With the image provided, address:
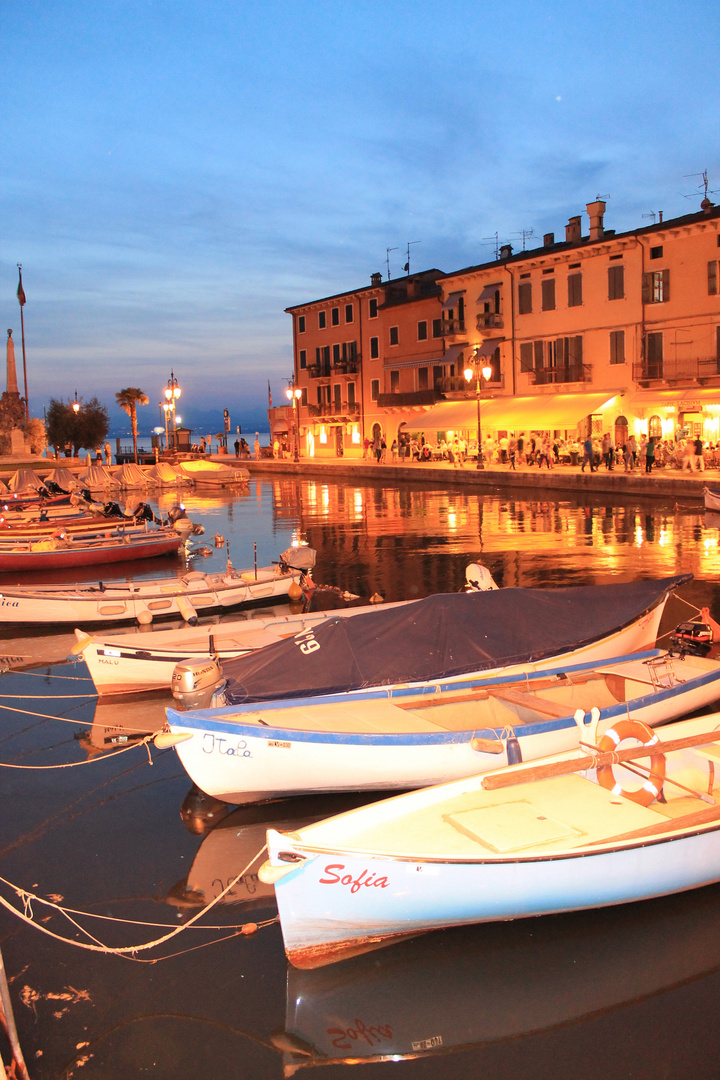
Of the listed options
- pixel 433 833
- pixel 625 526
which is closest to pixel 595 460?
pixel 625 526

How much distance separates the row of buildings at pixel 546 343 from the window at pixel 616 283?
8cm

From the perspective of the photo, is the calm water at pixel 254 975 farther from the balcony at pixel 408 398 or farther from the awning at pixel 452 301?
the balcony at pixel 408 398

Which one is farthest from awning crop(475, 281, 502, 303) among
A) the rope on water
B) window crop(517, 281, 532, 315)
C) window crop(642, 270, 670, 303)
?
the rope on water

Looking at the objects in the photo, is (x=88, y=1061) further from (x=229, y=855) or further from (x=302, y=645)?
(x=302, y=645)

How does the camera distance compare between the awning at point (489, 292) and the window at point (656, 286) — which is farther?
the awning at point (489, 292)

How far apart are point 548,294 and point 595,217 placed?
4.38m

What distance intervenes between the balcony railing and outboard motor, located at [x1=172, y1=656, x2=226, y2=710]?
43122 mm

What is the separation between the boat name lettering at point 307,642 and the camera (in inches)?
402

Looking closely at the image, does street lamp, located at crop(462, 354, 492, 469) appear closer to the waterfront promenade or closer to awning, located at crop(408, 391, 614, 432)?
the waterfront promenade

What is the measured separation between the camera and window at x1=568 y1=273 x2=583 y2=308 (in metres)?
45.2

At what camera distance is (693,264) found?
39594mm

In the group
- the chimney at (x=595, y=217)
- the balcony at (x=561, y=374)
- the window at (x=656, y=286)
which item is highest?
the chimney at (x=595, y=217)

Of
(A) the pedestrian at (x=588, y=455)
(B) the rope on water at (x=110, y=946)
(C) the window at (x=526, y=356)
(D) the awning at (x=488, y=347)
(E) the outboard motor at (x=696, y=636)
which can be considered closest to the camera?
(B) the rope on water at (x=110, y=946)

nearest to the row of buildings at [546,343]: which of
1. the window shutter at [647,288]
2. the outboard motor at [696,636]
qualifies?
the window shutter at [647,288]
